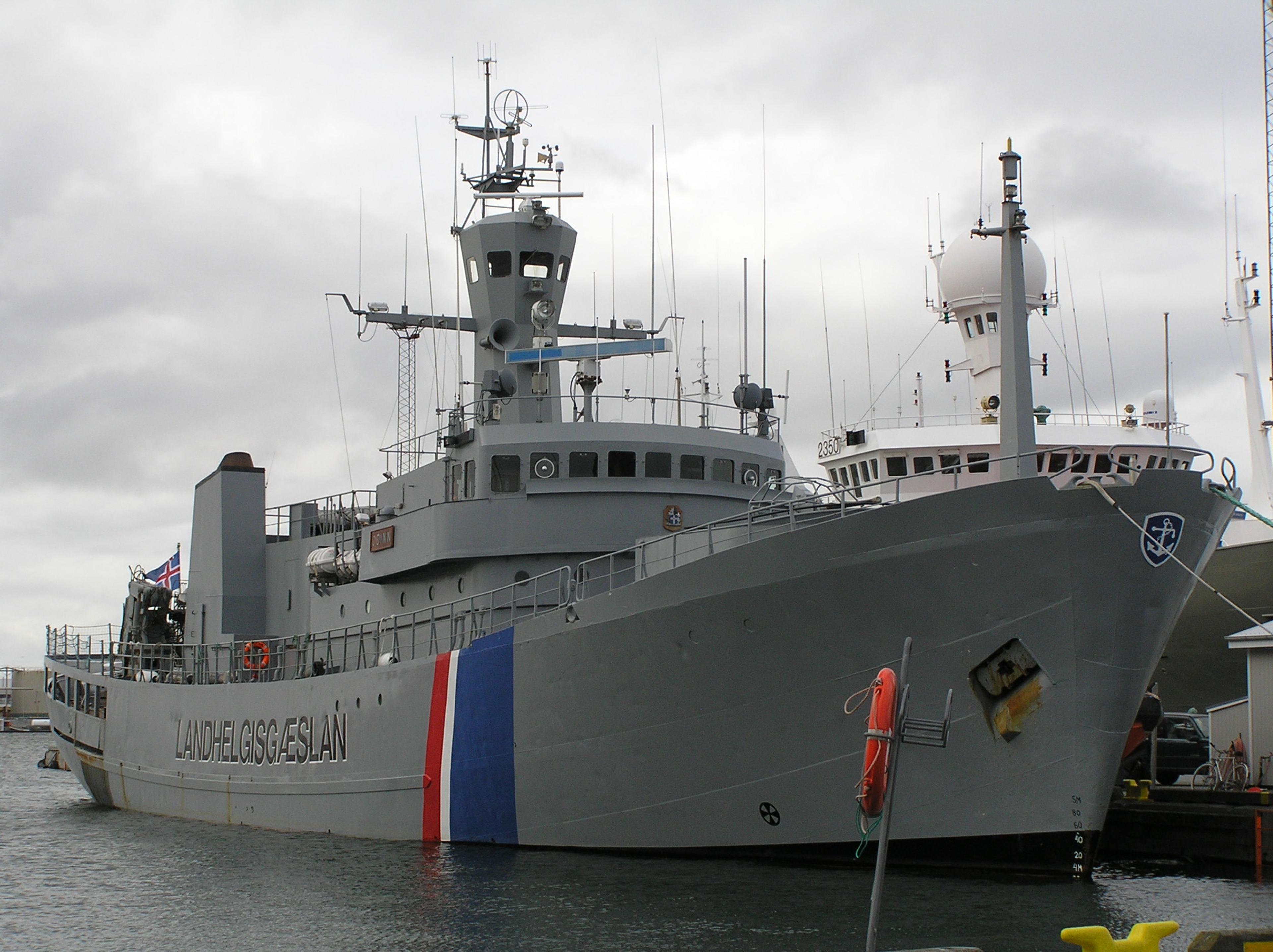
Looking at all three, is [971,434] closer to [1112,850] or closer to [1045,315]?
[1045,315]

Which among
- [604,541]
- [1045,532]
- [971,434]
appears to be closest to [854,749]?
[1045,532]

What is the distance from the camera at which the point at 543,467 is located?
16.4 m

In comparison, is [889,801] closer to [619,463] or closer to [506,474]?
[619,463]

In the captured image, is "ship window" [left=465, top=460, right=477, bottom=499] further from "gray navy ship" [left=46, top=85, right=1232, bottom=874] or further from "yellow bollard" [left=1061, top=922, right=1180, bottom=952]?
"yellow bollard" [left=1061, top=922, right=1180, bottom=952]

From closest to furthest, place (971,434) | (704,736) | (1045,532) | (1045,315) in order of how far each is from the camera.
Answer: (1045,532) < (704,736) < (971,434) < (1045,315)

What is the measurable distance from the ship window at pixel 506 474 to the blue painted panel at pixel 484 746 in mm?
2152

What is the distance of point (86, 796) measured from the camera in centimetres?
2950

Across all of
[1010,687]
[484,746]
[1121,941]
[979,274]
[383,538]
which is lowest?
[1121,941]

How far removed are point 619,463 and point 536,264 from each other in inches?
172

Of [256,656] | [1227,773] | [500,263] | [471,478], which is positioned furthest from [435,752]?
[1227,773]

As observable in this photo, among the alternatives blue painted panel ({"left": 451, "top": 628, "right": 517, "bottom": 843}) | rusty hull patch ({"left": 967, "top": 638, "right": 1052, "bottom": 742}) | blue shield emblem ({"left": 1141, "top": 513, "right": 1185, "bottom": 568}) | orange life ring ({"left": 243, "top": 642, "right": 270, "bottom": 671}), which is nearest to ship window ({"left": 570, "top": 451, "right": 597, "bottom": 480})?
blue painted panel ({"left": 451, "top": 628, "right": 517, "bottom": 843})

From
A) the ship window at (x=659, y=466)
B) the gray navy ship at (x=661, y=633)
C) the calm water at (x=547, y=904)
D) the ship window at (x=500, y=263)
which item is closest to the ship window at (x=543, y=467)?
the gray navy ship at (x=661, y=633)

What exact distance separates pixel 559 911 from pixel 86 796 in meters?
21.6

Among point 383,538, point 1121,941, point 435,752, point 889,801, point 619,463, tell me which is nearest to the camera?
point 889,801
